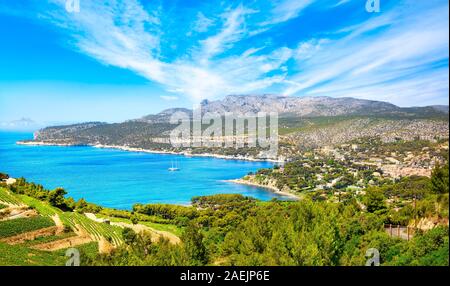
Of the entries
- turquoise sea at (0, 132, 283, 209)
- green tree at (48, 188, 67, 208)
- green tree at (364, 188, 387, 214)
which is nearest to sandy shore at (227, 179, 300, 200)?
turquoise sea at (0, 132, 283, 209)

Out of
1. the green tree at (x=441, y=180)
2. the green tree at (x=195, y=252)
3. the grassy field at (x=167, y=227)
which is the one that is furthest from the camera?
the grassy field at (x=167, y=227)

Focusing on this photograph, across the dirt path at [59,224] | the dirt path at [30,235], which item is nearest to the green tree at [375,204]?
the dirt path at [59,224]

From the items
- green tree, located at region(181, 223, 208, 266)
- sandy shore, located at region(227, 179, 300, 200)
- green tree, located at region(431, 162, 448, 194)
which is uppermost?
green tree, located at region(431, 162, 448, 194)

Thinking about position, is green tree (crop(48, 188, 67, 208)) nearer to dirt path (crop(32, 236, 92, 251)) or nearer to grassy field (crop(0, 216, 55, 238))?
grassy field (crop(0, 216, 55, 238))

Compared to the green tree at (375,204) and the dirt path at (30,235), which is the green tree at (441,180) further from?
the dirt path at (30,235)

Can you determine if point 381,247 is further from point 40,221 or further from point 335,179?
point 335,179
